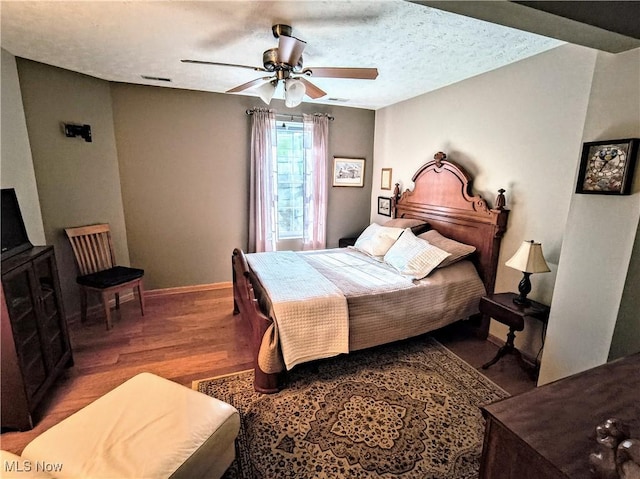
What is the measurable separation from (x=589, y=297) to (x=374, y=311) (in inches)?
53.7

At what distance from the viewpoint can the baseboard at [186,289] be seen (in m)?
3.96

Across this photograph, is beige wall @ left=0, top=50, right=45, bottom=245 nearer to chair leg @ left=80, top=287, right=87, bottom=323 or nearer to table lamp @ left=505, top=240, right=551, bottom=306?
chair leg @ left=80, top=287, right=87, bottom=323

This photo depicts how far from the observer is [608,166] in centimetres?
172

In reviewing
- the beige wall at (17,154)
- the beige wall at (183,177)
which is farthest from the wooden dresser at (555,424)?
the beige wall at (183,177)

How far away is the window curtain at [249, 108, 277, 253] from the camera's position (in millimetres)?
4023

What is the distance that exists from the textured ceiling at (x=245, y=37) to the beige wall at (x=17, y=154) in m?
0.27

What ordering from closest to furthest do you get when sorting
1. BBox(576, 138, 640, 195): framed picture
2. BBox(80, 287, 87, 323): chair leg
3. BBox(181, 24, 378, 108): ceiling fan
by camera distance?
BBox(576, 138, 640, 195): framed picture, BBox(181, 24, 378, 108): ceiling fan, BBox(80, 287, 87, 323): chair leg

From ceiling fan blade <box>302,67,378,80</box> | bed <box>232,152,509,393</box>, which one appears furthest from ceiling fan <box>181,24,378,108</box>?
bed <box>232,152,509,393</box>

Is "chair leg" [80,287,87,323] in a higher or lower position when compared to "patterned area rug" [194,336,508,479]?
higher

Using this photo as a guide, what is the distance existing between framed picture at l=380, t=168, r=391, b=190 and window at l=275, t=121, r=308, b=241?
47.3 inches

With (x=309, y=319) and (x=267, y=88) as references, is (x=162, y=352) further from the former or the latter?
(x=267, y=88)

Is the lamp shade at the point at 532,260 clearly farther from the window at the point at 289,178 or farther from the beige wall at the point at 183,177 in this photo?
the beige wall at the point at 183,177

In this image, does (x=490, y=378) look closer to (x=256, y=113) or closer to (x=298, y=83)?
(x=298, y=83)

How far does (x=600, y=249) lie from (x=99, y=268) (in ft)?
14.2
